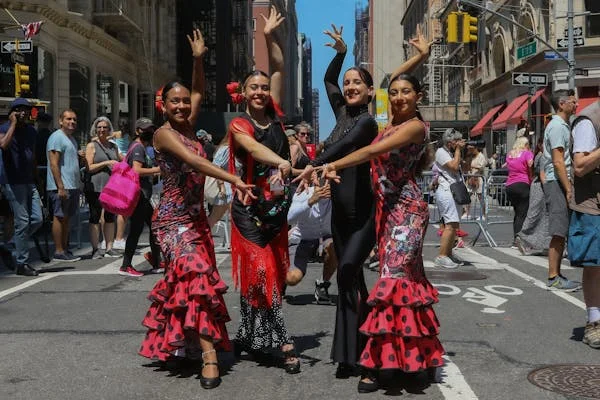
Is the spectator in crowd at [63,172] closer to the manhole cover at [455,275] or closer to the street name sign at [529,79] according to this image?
the manhole cover at [455,275]

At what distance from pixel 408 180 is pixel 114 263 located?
6.74 metres

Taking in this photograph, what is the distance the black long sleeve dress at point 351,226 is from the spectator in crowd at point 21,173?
5.38 meters

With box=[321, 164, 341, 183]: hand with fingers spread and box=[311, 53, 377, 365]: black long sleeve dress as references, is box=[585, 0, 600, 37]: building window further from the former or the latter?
box=[321, 164, 341, 183]: hand with fingers spread

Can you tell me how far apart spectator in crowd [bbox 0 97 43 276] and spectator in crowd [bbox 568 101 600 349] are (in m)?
6.41

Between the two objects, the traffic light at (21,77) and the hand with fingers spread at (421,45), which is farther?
the traffic light at (21,77)

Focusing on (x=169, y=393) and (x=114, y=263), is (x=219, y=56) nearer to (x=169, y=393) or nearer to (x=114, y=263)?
(x=114, y=263)

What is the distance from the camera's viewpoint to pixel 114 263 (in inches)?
413

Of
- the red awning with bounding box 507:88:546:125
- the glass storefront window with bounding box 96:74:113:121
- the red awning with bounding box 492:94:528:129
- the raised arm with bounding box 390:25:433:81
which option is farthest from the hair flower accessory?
the red awning with bounding box 492:94:528:129

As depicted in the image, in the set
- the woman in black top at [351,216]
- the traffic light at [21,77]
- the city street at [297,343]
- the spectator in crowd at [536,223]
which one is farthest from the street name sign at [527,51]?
the woman in black top at [351,216]

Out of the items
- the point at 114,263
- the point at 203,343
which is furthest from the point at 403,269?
the point at 114,263

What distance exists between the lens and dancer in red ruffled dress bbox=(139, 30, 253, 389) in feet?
15.6

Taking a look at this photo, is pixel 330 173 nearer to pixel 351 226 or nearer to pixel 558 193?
pixel 351 226

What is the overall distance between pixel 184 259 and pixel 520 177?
353 inches

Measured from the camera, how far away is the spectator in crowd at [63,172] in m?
10.1
